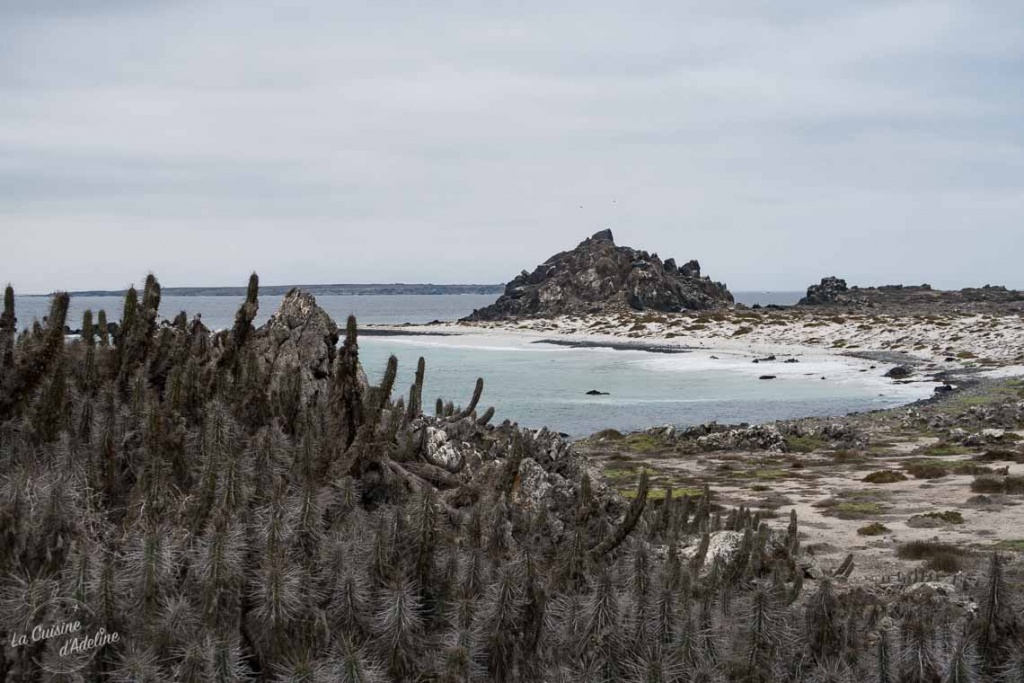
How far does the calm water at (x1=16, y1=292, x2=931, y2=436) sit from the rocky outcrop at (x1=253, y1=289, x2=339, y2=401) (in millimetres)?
24671

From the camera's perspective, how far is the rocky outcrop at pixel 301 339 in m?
10.6

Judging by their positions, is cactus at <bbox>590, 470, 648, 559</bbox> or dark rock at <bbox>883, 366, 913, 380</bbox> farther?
dark rock at <bbox>883, 366, 913, 380</bbox>

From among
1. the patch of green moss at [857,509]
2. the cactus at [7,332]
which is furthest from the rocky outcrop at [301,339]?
the patch of green moss at [857,509]

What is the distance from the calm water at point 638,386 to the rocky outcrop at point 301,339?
24.7m

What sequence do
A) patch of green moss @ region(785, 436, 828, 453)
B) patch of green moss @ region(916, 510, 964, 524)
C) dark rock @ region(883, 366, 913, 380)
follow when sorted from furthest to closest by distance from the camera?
dark rock @ region(883, 366, 913, 380) → patch of green moss @ region(785, 436, 828, 453) → patch of green moss @ region(916, 510, 964, 524)

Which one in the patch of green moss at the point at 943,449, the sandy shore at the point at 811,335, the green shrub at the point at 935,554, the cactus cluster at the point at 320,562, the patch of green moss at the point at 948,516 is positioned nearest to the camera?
the cactus cluster at the point at 320,562

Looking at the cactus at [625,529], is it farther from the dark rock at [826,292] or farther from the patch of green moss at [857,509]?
the dark rock at [826,292]

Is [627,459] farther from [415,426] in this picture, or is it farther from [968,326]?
[968,326]

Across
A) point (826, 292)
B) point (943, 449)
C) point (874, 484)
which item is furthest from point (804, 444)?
point (826, 292)

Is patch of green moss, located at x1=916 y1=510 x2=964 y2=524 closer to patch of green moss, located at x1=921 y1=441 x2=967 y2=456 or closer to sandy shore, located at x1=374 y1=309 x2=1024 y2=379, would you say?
patch of green moss, located at x1=921 y1=441 x2=967 y2=456

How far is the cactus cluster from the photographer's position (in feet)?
18.7

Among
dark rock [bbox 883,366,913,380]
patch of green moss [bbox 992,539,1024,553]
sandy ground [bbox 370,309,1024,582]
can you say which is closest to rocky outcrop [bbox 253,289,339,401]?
sandy ground [bbox 370,309,1024,582]

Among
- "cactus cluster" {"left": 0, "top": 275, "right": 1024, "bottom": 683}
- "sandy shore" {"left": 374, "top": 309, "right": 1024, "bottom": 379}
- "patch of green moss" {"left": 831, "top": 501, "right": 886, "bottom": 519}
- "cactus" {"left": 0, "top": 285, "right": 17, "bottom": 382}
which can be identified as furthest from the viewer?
"sandy shore" {"left": 374, "top": 309, "right": 1024, "bottom": 379}

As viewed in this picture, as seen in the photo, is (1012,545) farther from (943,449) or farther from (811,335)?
(811,335)
